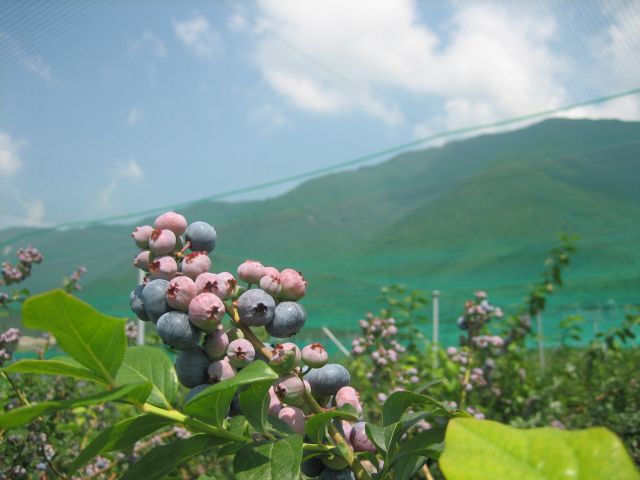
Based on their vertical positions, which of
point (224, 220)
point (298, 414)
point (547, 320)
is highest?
point (224, 220)

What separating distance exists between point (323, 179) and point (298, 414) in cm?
698

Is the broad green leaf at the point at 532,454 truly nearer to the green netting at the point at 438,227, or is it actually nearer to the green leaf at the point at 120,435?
the green leaf at the point at 120,435

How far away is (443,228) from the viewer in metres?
6.62

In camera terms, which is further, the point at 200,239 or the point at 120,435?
the point at 200,239

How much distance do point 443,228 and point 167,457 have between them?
6.37m

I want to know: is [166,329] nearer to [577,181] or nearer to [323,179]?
[577,181]

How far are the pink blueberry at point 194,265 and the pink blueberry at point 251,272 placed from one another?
1.4 inches

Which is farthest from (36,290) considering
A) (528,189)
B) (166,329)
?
(166,329)

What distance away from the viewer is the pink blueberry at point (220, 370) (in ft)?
1.61

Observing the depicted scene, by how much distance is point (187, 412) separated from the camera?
1.39 ft

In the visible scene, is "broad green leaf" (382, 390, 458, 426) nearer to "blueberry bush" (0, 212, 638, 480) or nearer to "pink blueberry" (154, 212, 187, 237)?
"blueberry bush" (0, 212, 638, 480)

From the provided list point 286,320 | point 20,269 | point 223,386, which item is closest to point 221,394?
point 223,386

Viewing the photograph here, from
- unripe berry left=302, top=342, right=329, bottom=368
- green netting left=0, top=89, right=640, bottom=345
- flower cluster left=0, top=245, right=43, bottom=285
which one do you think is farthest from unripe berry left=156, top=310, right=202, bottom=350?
green netting left=0, top=89, right=640, bottom=345

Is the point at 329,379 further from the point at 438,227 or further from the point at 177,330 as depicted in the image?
the point at 438,227
